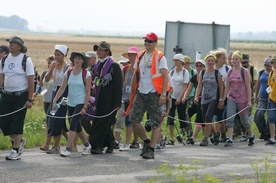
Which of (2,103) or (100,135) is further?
(100,135)

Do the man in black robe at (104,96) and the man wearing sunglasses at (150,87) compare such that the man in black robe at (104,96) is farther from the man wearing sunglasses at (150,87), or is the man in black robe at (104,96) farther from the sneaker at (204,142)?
the sneaker at (204,142)

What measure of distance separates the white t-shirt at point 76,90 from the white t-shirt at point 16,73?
2.63ft

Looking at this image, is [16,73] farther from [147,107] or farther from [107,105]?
[147,107]

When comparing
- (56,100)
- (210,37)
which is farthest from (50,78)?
(210,37)

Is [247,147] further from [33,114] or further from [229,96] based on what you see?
[33,114]

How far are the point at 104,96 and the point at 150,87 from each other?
0.96 metres

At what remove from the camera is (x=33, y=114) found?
18391mm

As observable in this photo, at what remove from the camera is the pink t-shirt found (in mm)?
14578

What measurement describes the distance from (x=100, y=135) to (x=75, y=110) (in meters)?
0.71

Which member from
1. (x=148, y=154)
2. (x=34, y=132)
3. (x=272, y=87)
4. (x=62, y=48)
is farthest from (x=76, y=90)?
(x=272, y=87)

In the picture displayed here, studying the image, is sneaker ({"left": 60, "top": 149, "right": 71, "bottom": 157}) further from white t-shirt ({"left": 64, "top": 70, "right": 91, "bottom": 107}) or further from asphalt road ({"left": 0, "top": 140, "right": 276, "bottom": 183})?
white t-shirt ({"left": 64, "top": 70, "right": 91, "bottom": 107})

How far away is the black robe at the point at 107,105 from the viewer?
12750 mm

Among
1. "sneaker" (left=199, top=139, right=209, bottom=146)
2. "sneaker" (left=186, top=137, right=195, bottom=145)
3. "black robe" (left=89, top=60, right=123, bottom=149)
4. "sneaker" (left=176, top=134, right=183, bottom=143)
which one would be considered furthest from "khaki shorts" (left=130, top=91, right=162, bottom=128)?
"sneaker" (left=176, top=134, right=183, bottom=143)

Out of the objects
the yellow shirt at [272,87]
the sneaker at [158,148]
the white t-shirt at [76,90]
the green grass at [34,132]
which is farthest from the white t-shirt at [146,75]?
the yellow shirt at [272,87]
